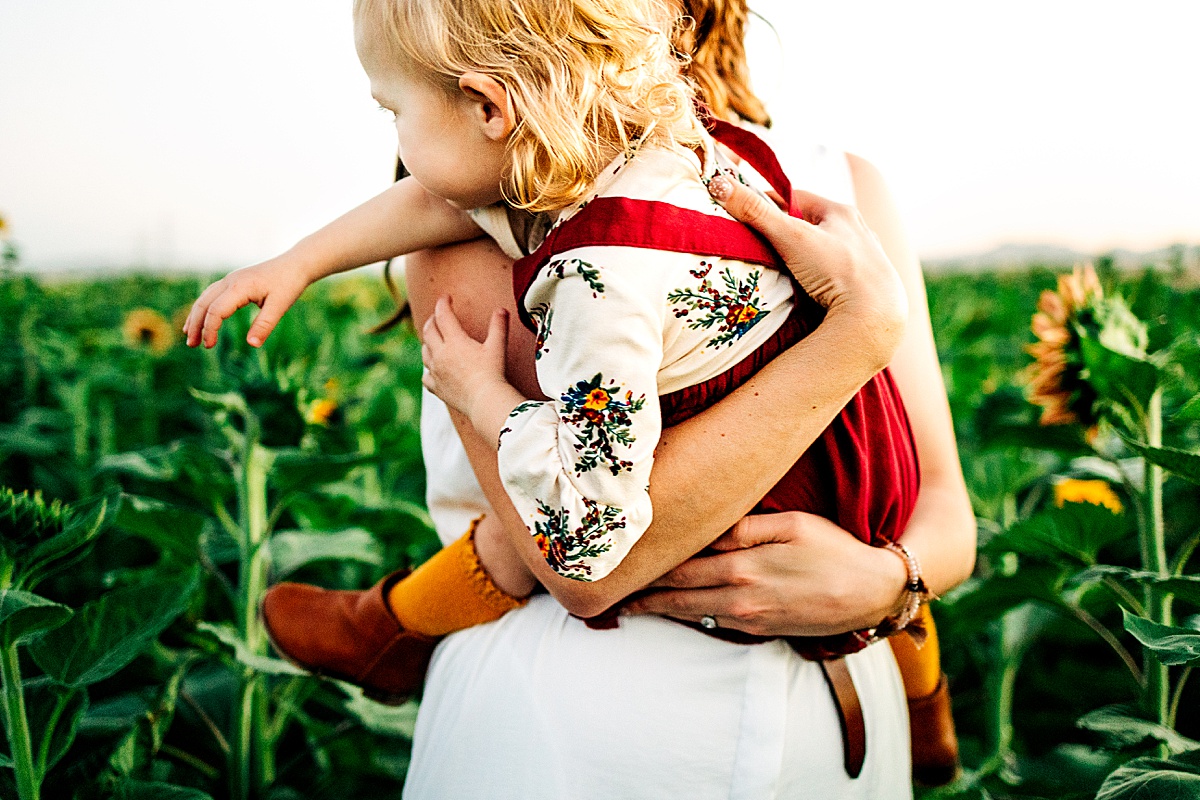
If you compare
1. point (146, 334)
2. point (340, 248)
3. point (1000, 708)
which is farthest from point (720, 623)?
point (146, 334)

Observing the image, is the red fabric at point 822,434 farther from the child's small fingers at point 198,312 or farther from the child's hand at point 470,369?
the child's small fingers at point 198,312

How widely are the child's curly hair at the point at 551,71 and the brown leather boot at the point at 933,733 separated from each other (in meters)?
0.97

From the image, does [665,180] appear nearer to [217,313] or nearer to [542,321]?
[542,321]

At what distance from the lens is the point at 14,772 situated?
139cm

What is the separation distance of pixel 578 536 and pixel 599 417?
0.41ft

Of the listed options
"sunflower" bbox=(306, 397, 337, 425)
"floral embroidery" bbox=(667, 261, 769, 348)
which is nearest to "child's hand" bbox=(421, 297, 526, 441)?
"floral embroidery" bbox=(667, 261, 769, 348)

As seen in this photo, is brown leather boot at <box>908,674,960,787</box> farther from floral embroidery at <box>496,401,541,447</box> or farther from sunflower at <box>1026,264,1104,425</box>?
floral embroidery at <box>496,401,541,447</box>

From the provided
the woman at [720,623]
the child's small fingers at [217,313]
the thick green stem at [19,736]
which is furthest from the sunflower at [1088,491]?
the thick green stem at [19,736]

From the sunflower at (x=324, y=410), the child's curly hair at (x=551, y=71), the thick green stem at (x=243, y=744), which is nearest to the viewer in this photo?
the child's curly hair at (x=551, y=71)

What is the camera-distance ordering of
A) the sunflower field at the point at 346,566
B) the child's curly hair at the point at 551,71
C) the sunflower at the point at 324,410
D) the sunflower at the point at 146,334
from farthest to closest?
the sunflower at the point at 146,334
the sunflower at the point at 324,410
the sunflower field at the point at 346,566
the child's curly hair at the point at 551,71

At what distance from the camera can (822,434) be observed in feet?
3.84

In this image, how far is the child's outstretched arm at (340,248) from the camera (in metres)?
1.26

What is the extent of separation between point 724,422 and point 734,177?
282mm

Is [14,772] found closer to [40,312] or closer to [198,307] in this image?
[198,307]
